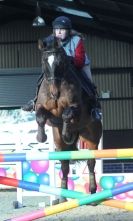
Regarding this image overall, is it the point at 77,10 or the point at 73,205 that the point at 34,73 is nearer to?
the point at 77,10

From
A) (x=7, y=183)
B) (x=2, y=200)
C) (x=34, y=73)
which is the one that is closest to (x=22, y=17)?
(x=34, y=73)

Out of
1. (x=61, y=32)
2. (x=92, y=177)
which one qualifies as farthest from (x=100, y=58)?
(x=61, y=32)

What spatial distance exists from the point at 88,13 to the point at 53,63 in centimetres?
1033

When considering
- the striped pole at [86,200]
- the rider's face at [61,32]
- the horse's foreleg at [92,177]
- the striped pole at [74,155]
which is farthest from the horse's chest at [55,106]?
the horse's foreleg at [92,177]

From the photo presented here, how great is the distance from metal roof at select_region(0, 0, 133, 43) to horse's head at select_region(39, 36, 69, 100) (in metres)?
6.69

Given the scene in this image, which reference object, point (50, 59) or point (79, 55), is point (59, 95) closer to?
point (50, 59)

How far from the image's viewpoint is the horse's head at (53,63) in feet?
21.0

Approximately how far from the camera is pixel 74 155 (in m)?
4.97

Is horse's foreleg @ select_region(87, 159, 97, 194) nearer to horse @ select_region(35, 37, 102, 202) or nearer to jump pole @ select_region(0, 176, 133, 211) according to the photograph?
horse @ select_region(35, 37, 102, 202)

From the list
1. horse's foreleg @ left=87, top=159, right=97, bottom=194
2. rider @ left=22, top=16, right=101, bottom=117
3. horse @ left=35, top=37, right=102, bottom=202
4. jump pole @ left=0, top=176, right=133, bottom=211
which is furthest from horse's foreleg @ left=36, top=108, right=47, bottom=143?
horse's foreleg @ left=87, top=159, right=97, bottom=194

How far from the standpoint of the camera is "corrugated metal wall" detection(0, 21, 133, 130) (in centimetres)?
2155

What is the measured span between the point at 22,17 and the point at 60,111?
15.4 metres

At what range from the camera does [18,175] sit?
9859 mm

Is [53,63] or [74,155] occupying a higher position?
[53,63]
